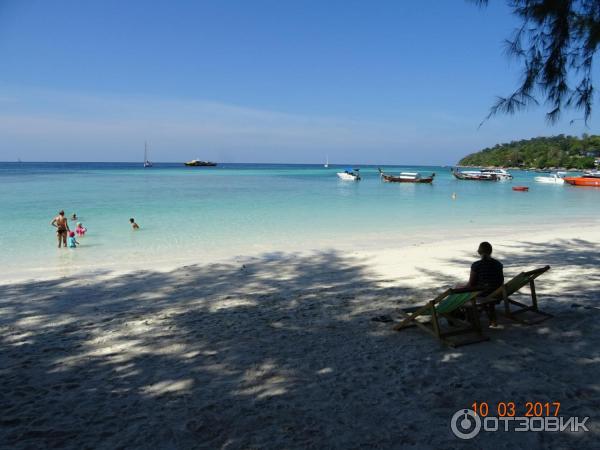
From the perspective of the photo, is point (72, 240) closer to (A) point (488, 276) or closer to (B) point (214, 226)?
(B) point (214, 226)

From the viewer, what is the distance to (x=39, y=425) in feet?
10.6

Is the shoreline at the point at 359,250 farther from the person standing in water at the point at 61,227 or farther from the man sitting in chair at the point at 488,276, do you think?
the man sitting in chair at the point at 488,276

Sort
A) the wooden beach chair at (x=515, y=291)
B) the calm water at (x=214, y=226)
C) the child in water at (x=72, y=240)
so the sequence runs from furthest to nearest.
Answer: the child in water at (x=72, y=240) → the calm water at (x=214, y=226) → the wooden beach chair at (x=515, y=291)

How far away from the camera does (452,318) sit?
5.04 metres

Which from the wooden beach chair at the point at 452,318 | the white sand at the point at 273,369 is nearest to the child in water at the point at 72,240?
the white sand at the point at 273,369

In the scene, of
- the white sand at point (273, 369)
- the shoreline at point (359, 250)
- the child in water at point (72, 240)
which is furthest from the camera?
the child in water at point (72, 240)

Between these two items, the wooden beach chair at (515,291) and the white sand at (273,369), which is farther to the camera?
the wooden beach chair at (515,291)

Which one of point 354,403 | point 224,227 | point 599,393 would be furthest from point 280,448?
point 224,227

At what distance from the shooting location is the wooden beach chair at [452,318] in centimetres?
435

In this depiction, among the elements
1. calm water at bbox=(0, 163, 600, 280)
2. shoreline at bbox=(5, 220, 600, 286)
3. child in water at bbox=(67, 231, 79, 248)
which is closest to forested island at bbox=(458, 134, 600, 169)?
calm water at bbox=(0, 163, 600, 280)

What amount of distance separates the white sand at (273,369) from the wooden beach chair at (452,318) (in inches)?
5.5

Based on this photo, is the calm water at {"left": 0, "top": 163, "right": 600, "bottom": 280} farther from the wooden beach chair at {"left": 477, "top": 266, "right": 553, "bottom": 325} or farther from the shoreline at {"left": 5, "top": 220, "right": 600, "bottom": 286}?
the wooden beach chair at {"left": 477, "top": 266, "right": 553, "bottom": 325}

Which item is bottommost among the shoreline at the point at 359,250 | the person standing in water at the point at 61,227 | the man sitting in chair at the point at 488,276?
the shoreline at the point at 359,250

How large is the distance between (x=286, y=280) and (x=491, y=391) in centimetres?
549
